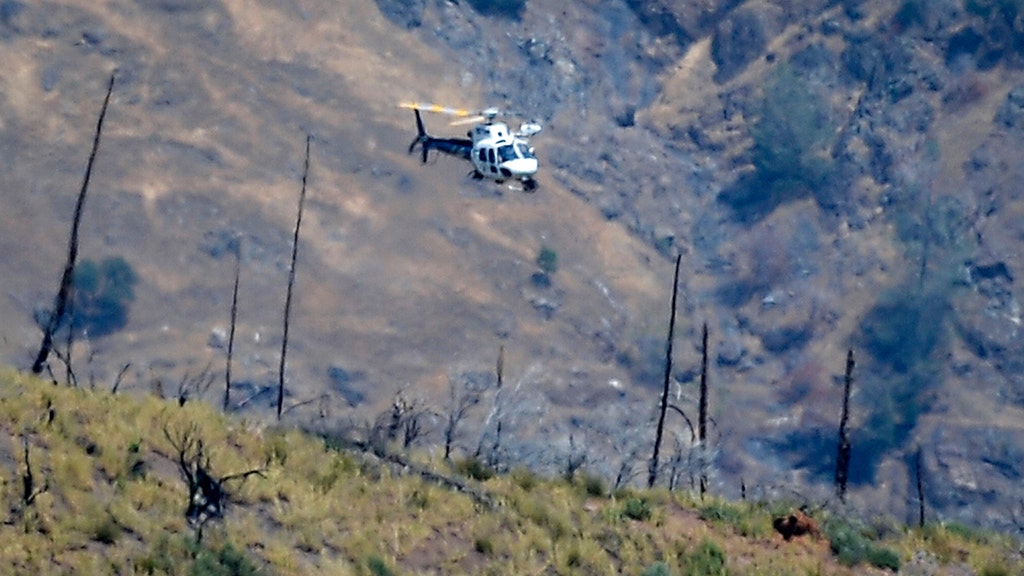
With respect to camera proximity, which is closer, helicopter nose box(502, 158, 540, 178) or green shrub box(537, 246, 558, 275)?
helicopter nose box(502, 158, 540, 178)

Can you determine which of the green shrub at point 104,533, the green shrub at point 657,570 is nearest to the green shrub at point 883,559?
the green shrub at point 657,570

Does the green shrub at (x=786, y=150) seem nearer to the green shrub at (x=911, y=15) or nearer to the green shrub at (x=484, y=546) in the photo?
the green shrub at (x=911, y=15)

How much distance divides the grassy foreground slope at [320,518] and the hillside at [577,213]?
69.9 metres

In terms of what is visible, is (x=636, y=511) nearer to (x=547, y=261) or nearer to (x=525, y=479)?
(x=525, y=479)

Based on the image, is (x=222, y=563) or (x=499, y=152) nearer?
(x=222, y=563)

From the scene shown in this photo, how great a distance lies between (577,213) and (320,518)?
108946 mm

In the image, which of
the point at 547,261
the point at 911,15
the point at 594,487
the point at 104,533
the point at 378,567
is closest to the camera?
the point at 104,533

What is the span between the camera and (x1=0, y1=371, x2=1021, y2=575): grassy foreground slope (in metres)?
20.8

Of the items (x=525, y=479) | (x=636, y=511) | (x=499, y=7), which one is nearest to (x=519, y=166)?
(x=525, y=479)

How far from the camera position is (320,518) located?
23062mm

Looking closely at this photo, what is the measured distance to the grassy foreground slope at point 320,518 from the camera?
20828mm

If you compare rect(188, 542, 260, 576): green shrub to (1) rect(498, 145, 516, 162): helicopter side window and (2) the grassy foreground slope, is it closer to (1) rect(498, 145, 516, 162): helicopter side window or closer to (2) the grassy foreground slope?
(2) the grassy foreground slope

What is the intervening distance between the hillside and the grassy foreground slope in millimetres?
69886

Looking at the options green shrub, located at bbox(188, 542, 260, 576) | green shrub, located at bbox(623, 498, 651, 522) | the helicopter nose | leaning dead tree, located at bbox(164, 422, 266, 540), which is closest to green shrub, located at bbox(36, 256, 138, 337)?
the helicopter nose
